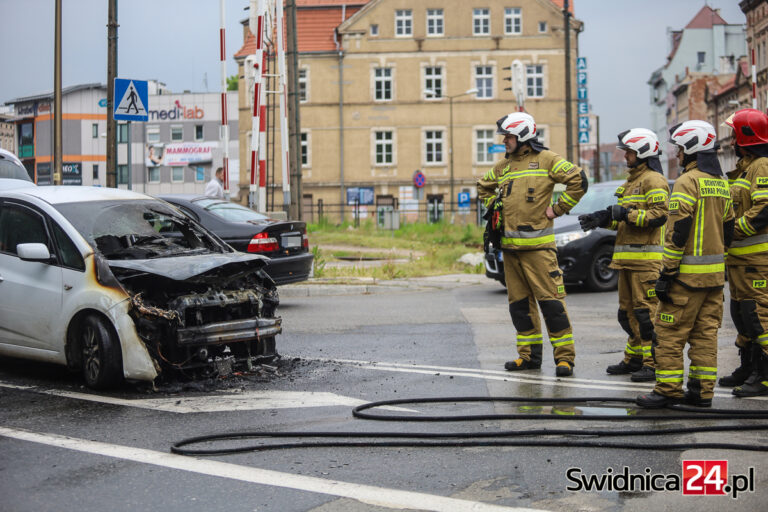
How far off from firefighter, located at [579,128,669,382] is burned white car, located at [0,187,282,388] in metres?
2.94

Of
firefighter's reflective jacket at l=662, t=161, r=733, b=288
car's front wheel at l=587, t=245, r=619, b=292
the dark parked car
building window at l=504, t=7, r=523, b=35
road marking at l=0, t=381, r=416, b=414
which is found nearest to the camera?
firefighter's reflective jacket at l=662, t=161, r=733, b=288

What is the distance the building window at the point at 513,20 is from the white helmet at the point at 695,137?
49.9 m

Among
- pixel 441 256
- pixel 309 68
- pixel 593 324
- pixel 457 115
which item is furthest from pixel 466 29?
pixel 593 324

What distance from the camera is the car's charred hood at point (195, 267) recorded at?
7.16m

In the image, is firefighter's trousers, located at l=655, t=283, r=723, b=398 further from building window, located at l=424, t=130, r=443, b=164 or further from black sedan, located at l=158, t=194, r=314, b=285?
building window, located at l=424, t=130, r=443, b=164

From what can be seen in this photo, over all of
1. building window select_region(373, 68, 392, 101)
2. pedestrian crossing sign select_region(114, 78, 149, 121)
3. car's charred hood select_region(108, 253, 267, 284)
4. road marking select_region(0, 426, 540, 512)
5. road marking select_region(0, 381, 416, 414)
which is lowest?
road marking select_region(0, 426, 540, 512)

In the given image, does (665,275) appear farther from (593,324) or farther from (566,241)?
(566,241)

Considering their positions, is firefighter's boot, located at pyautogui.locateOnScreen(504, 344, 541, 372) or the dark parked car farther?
the dark parked car

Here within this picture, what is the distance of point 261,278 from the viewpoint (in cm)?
804

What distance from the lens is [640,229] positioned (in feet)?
25.2

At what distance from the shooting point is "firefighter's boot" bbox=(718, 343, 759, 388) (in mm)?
7121

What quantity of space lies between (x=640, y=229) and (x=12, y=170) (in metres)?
9.12

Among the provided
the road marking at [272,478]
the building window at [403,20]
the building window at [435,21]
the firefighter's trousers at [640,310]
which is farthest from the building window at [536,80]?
the road marking at [272,478]

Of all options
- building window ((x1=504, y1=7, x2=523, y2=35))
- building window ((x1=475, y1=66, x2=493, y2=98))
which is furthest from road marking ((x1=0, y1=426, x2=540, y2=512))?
building window ((x1=504, y1=7, x2=523, y2=35))
